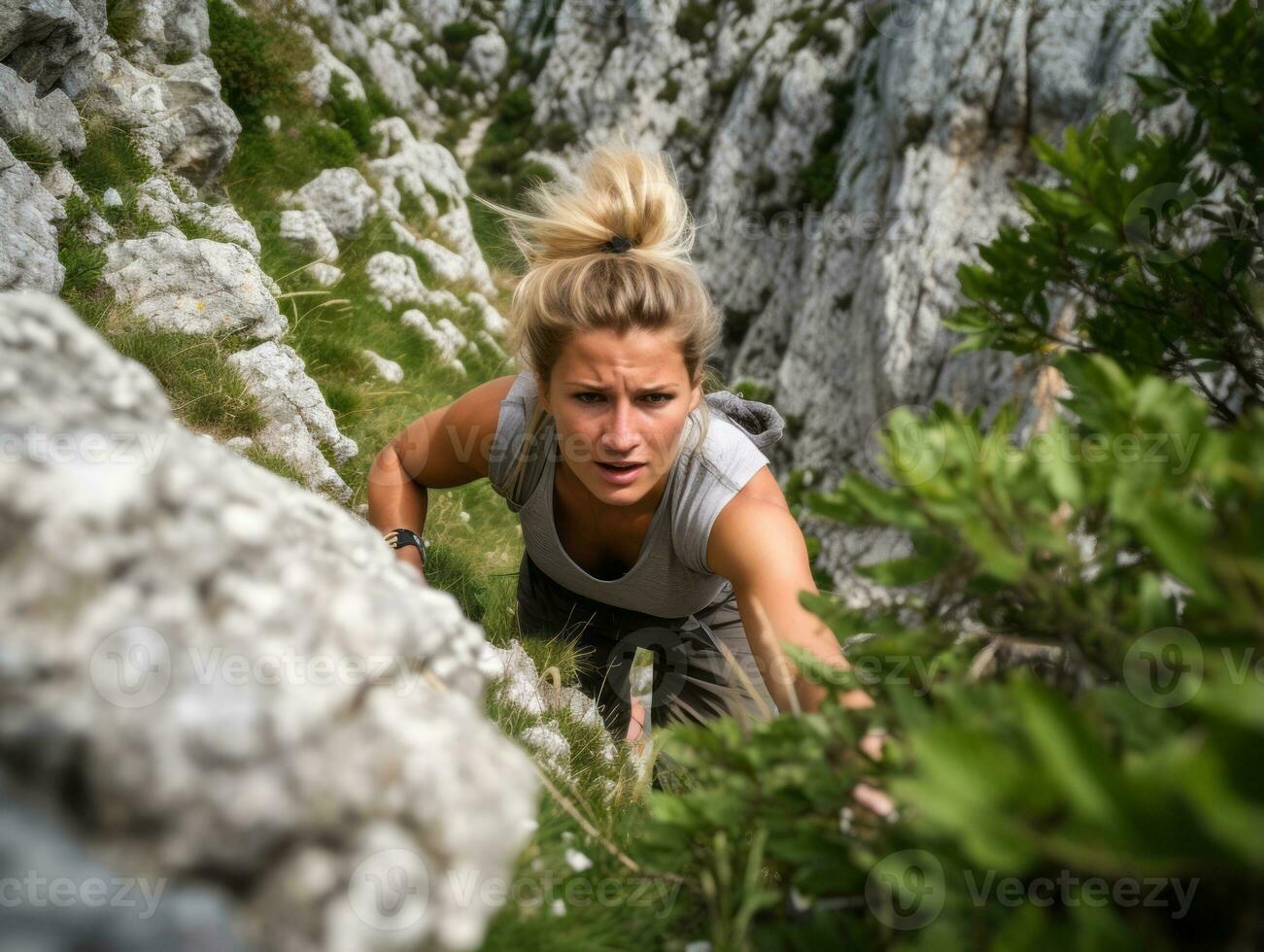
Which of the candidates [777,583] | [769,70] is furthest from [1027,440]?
[769,70]

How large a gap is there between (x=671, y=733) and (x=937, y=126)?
557 inches

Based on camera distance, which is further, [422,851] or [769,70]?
[769,70]

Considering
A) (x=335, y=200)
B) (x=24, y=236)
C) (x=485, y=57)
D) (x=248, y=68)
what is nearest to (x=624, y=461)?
(x=24, y=236)

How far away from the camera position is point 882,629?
1.36 meters

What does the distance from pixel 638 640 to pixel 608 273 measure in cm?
233

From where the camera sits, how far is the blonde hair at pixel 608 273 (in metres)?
3.73

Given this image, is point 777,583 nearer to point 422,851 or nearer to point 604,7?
point 422,851

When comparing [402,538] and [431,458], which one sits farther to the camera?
[431,458]

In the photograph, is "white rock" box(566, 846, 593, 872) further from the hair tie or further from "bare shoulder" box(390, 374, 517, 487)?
the hair tie

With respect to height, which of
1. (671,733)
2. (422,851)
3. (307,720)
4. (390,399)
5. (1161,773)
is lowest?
(390,399)

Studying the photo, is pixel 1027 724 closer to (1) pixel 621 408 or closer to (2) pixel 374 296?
(1) pixel 621 408

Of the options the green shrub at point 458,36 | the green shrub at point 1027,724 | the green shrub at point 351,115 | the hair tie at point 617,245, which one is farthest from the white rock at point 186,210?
the green shrub at point 458,36

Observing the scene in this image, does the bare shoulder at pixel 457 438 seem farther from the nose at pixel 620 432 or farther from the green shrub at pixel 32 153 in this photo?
the green shrub at pixel 32 153

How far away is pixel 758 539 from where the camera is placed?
3.21m
